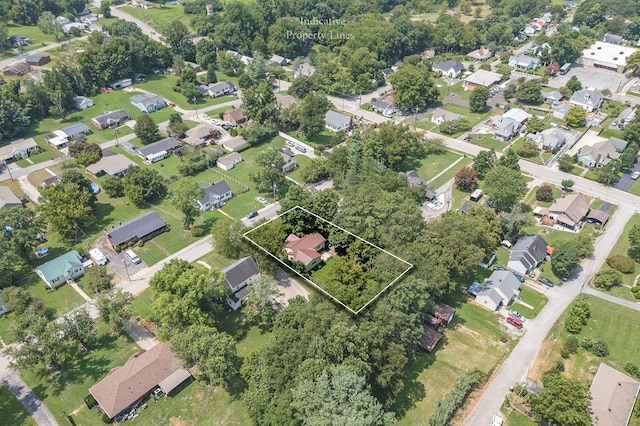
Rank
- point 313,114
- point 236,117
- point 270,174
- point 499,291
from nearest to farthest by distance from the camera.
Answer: point 499,291
point 270,174
point 313,114
point 236,117

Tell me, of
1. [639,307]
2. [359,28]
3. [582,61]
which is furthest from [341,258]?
[582,61]

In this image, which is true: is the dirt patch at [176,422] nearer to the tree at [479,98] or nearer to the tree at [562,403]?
the tree at [562,403]

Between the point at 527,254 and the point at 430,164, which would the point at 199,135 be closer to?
the point at 430,164

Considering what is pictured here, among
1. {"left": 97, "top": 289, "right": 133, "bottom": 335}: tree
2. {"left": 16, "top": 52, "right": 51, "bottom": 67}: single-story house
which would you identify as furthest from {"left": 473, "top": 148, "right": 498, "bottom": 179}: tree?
{"left": 16, "top": 52, "right": 51, "bottom": 67}: single-story house

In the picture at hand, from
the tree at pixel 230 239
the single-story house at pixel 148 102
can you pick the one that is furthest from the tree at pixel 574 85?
the single-story house at pixel 148 102

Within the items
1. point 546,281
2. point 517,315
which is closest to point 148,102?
point 517,315

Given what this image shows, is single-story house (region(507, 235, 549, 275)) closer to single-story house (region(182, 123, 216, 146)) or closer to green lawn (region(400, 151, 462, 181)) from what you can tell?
green lawn (region(400, 151, 462, 181))

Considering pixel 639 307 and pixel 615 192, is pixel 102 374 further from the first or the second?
pixel 615 192
